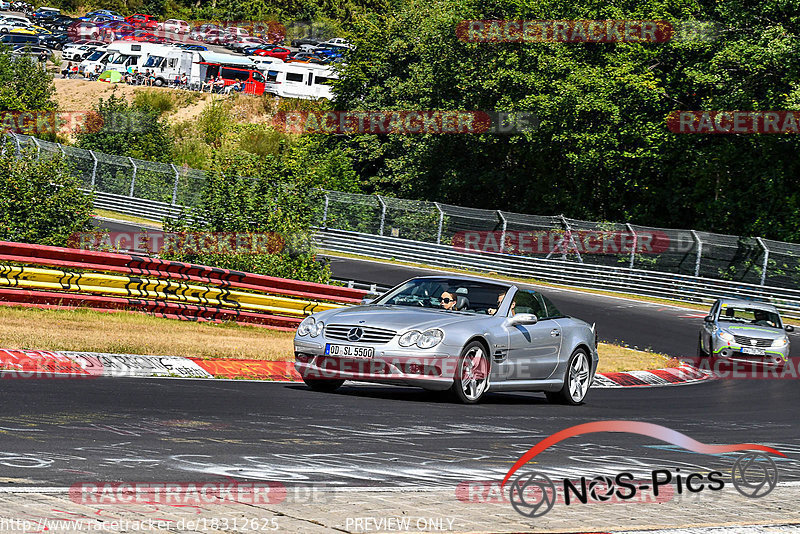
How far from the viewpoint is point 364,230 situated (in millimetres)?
43344

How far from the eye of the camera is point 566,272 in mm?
41031

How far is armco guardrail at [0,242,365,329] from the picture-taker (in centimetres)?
1786

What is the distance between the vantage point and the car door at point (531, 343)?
12.4 m

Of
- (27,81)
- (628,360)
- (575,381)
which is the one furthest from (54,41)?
(575,381)

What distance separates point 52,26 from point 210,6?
26205 mm

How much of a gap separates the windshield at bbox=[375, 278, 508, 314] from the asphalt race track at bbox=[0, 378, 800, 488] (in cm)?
108

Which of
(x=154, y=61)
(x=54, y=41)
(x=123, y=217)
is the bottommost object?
(x=123, y=217)

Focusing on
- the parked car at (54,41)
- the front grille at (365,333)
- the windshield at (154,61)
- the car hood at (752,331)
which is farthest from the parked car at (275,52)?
the front grille at (365,333)

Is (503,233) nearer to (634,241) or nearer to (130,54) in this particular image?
(634,241)

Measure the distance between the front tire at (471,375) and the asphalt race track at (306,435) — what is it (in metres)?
0.19

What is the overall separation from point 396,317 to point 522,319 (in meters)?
1.52

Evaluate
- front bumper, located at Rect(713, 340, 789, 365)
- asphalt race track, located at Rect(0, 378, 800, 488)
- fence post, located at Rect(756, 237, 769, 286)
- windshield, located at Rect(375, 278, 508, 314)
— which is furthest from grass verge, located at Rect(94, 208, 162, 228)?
asphalt race track, located at Rect(0, 378, 800, 488)

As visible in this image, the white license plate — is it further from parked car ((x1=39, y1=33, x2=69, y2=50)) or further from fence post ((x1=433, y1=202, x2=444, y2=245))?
parked car ((x1=39, y1=33, x2=69, y2=50))

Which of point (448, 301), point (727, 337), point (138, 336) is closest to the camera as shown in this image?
point (448, 301)
